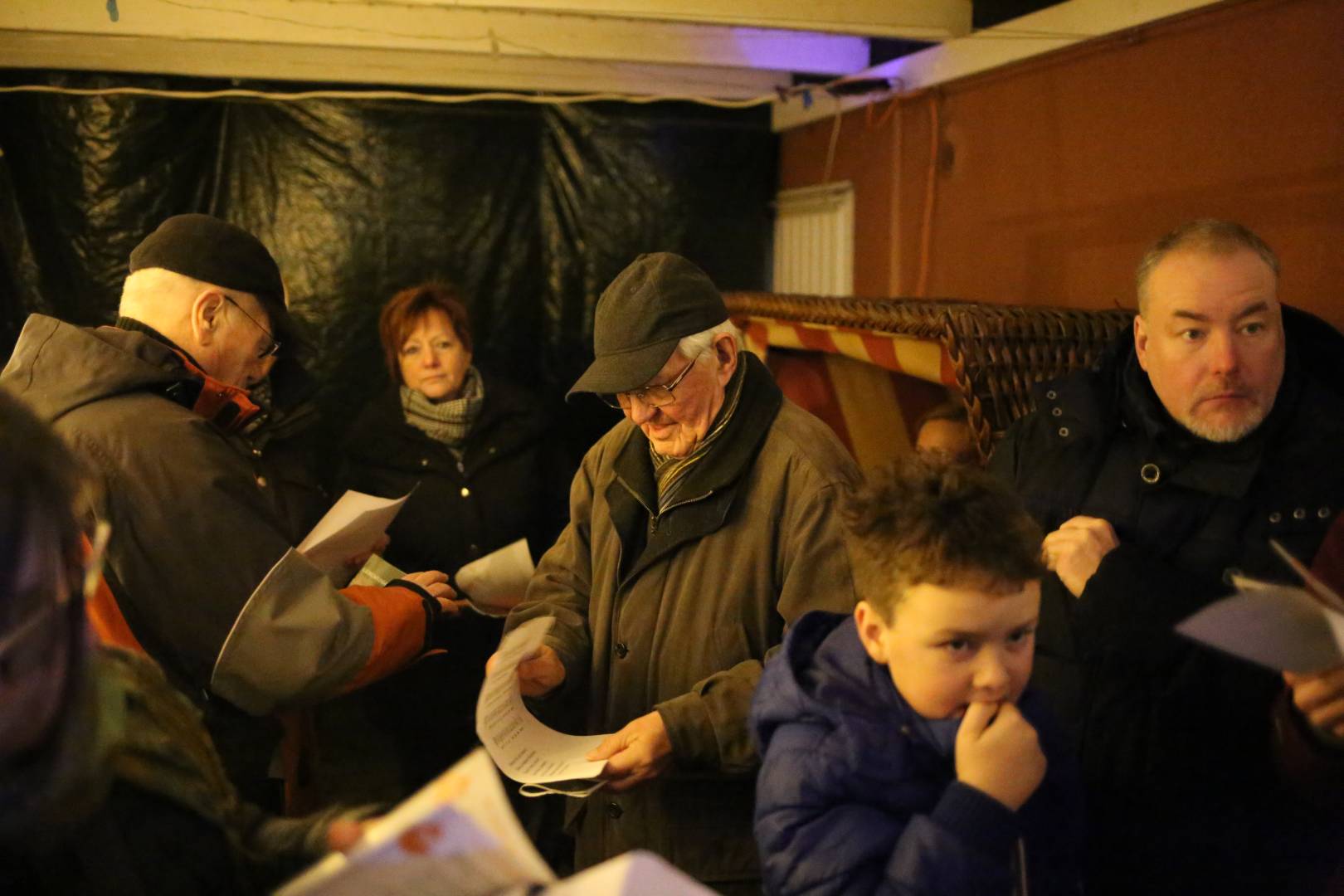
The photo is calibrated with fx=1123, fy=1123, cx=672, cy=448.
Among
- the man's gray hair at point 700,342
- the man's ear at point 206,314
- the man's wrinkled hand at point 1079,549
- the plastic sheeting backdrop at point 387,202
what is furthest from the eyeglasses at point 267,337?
the plastic sheeting backdrop at point 387,202

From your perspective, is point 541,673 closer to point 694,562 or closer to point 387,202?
point 694,562

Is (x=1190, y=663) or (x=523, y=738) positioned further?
(x=523, y=738)

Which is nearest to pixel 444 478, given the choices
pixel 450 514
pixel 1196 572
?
pixel 450 514

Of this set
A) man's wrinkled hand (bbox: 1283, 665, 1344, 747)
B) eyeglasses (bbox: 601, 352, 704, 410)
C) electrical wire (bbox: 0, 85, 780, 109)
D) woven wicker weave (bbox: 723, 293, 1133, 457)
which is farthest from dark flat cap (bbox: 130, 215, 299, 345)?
electrical wire (bbox: 0, 85, 780, 109)

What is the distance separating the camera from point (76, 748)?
974 millimetres

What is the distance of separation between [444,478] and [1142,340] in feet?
6.88

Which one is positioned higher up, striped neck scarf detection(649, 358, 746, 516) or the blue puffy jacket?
striped neck scarf detection(649, 358, 746, 516)

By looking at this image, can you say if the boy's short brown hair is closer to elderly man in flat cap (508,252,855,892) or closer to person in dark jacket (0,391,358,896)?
elderly man in flat cap (508,252,855,892)

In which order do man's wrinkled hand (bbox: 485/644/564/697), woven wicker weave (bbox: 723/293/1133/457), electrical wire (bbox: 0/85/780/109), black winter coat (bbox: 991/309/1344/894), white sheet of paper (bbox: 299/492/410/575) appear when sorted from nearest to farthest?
black winter coat (bbox: 991/309/1344/894) → man's wrinkled hand (bbox: 485/644/564/697) → woven wicker weave (bbox: 723/293/1133/457) → white sheet of paper (bbox: 299/492/410/575) → electrical wire (bbox: 0/85/780/109)

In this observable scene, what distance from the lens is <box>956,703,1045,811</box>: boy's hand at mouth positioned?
1.22 metres

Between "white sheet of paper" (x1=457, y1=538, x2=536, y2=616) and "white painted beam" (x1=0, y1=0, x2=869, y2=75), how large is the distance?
62.1 inches

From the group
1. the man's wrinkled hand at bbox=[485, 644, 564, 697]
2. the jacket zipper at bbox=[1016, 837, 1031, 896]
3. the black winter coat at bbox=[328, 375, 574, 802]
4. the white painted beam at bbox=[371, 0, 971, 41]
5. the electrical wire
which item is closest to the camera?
the jacket zipper at bbox=[1016, 837, 1031, 896]

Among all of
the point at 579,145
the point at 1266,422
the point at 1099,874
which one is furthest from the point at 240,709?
the point at 579,145

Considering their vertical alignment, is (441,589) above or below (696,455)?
below
